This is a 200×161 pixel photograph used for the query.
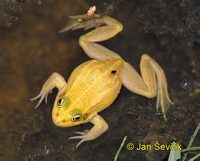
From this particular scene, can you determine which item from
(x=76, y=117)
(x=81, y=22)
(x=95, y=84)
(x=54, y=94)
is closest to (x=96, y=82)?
(x=95, y=84)

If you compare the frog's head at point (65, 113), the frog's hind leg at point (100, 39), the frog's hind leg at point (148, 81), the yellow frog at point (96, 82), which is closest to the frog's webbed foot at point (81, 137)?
the yellow frog at point (96, 82)

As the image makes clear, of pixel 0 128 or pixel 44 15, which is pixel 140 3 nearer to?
pixel 44 15

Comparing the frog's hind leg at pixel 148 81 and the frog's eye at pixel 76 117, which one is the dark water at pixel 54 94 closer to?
the frog's hind leg at pixel 148 81

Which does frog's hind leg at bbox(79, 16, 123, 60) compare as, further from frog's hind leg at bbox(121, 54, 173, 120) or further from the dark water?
frog's hind leg at bbox(121, 54, 173, 120)

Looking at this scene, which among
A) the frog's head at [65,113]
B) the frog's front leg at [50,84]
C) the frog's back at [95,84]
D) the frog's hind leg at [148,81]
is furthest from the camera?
the frog's hind leg at [148,81]

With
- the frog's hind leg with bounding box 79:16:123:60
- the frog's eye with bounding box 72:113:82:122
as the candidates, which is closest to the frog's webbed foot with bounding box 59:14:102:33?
the frog's hind leg with bounding box 79:16:123:60

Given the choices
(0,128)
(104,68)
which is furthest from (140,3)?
(0,128)
